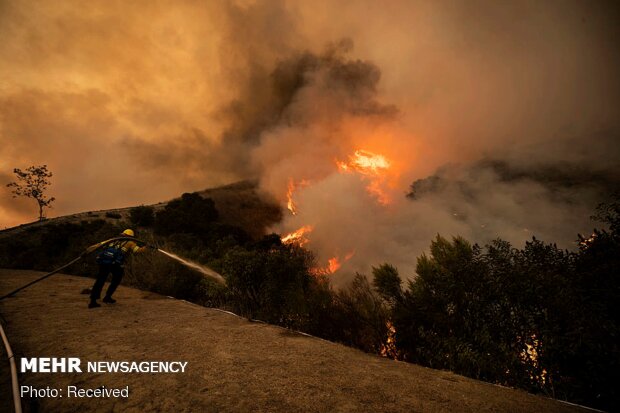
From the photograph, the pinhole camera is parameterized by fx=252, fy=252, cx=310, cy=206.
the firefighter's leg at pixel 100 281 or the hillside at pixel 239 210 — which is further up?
the hillside at pixel 239 210

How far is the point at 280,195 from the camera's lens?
2234 inches

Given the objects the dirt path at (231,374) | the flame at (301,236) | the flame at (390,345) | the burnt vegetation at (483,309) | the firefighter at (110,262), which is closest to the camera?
the dirt path at (231,374)

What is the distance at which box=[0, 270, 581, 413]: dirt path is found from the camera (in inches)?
114

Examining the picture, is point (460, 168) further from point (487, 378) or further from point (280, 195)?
point (280, 195)

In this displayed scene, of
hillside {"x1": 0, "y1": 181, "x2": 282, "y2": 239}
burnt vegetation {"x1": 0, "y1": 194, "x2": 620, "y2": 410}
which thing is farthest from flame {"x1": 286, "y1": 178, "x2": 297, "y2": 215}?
burnt vegetation {"x1": 0, "y1": 194, "x2": 620, "y2": 410}

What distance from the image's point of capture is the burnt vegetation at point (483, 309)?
3682 mm

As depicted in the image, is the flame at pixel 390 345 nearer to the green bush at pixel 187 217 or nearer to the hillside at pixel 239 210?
the green bush at pixel 187 217

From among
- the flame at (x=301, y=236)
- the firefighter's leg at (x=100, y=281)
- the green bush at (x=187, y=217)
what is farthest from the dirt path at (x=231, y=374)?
the green bush at (x=187, y=217)

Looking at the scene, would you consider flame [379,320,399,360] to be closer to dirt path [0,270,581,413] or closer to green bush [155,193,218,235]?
dirt path [0,270,581,413]

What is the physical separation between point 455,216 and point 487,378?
22131 mm

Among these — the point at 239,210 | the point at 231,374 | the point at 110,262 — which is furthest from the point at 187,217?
the point at 231,374

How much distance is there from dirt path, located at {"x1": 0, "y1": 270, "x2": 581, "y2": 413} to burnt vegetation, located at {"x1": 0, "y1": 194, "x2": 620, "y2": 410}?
30.2 inches

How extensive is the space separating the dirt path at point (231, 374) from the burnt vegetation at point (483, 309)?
2.52 feet

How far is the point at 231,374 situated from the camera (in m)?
3.51
